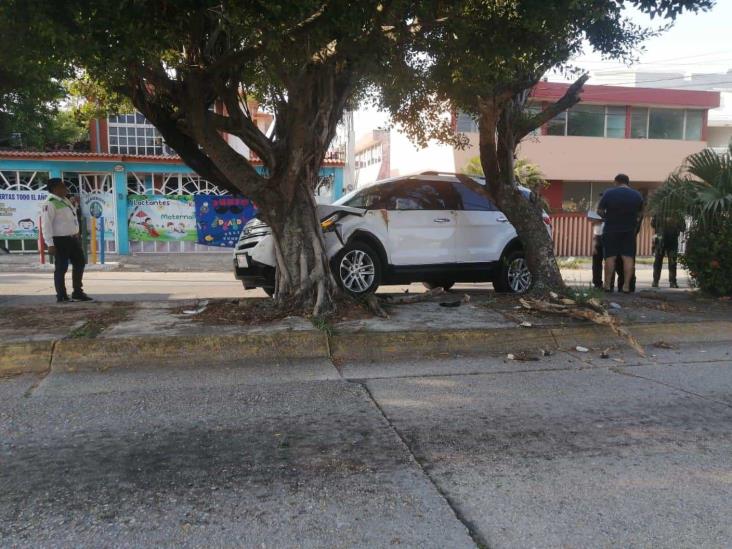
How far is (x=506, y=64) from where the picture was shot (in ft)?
21.2

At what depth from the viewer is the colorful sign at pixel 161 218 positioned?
1898 centimetres

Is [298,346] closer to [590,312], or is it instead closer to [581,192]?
[590,312]

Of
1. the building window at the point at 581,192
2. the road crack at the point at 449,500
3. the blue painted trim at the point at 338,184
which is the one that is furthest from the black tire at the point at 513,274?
the building window at the point at 581,192

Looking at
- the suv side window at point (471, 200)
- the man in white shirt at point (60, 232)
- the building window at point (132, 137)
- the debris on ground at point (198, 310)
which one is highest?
the building window at point (132, 137)

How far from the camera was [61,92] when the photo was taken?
8.98 meters

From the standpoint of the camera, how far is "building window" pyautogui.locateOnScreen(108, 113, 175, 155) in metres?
20.8

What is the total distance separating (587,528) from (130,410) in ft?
10.4

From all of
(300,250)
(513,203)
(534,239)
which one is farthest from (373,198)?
(534,239)

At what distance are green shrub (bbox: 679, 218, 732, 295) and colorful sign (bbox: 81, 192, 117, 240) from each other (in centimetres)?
1608

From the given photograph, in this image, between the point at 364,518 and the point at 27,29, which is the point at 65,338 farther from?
the point at 364,518

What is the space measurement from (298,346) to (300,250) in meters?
1.51

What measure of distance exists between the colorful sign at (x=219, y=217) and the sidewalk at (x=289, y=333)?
454 inches

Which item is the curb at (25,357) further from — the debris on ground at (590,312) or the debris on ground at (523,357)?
the debris on ground at (590,312)

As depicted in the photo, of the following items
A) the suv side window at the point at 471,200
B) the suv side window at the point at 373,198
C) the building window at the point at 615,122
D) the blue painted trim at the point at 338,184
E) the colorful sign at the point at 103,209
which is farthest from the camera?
the building window at the point at 615,122
